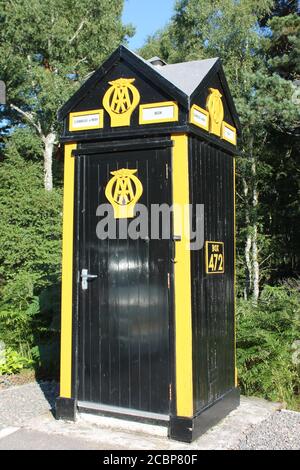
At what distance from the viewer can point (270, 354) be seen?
5.98 m

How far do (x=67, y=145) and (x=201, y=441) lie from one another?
9.82ft

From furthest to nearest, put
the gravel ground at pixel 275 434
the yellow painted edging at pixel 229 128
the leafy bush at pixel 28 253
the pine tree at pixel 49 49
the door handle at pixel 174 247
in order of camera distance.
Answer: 1. the pine tree at pixel 49 49
2. the leafy bush at pixel 28 253
3. the yellow painted edging at pixel 229 128
4. the door handle at pixel 174 247
5. the gravel ground at pixel 275 434

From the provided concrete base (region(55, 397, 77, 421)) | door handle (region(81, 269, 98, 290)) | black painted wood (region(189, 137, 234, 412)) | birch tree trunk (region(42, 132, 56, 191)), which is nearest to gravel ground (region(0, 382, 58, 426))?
concrete base (region(55, 397, 77, 421))

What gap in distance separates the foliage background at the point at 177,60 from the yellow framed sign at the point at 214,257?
311 centimetres

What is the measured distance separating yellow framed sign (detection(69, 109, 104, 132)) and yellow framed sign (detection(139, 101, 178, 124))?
449mm

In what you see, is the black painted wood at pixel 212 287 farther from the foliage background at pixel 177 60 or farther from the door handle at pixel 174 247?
the foliage background at pixel 177 60

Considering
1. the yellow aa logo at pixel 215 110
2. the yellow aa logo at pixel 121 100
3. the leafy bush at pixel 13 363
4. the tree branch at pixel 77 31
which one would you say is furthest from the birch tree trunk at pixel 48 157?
the yellow aa logo at pixel 121 100

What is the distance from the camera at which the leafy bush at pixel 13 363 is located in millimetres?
6809

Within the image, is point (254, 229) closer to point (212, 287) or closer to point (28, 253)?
point (28, 253)

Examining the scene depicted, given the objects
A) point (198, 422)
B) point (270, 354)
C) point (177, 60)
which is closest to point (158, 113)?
point (198, 422)

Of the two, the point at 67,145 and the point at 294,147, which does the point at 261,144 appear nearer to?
the point at 294,147

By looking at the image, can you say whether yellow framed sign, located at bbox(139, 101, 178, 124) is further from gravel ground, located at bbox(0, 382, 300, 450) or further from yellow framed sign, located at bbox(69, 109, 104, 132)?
gravel ground, located at bbox(0, 382, 300, 450)

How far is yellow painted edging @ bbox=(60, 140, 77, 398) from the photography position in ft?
15.6
